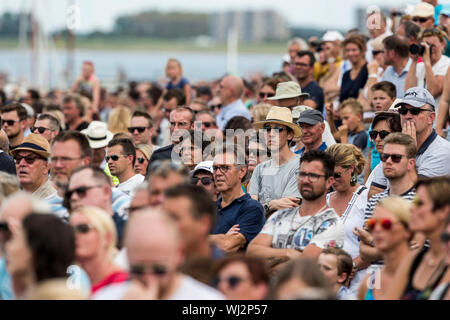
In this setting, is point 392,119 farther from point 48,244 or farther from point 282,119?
point 48,244

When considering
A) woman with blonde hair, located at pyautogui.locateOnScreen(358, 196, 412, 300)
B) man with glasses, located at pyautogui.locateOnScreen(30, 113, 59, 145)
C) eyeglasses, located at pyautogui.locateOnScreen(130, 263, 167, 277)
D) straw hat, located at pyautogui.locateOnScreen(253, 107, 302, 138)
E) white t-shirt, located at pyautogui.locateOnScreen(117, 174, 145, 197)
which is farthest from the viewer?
man with glasses, located at pyautogui.locateOnScreen(30, 113, 59, 145)

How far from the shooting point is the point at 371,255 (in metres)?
6.56

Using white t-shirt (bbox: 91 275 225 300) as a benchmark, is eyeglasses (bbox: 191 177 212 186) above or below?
below

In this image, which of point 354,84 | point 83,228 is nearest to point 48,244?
point 83,228

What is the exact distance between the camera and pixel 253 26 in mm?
153500

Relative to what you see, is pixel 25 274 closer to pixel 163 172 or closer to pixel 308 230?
pixel 163 172

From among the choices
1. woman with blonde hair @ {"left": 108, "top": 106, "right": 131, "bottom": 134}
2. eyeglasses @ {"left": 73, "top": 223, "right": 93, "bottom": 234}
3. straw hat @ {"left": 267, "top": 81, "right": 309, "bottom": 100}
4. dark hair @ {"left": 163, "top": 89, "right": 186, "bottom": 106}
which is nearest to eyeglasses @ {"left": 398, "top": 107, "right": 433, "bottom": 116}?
straw hat @ {"left": 267, "top": 81, "right": 309, "bottom": 100}

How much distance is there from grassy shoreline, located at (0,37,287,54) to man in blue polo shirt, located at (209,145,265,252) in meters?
121

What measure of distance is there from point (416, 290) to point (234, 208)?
2.79m

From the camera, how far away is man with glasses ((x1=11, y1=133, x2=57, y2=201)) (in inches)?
309

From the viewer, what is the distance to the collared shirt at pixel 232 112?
1179 centimetres

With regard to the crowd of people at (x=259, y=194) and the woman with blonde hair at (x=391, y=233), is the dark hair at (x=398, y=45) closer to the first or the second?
the crowd of people at (x=259, y=194)

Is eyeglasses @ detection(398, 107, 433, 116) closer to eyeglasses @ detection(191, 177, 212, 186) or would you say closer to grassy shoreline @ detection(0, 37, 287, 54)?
eyeglasses @ detection(191, 177, 212, 186)

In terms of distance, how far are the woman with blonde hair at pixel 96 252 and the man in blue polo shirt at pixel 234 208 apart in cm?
226
